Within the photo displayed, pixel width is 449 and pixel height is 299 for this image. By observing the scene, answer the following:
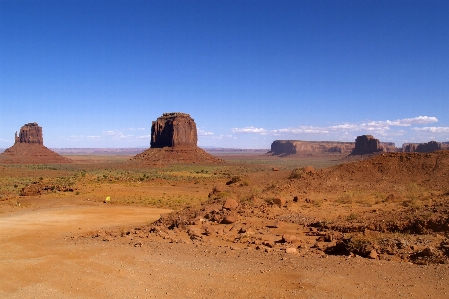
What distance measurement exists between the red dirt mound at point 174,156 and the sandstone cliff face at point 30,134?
44.4 m

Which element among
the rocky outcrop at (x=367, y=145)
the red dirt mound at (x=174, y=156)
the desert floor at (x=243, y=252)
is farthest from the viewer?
the rocky outcrop at (x=367, y=145)

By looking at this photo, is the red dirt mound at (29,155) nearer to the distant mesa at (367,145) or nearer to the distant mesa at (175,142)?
the distant mesa at (175,142)

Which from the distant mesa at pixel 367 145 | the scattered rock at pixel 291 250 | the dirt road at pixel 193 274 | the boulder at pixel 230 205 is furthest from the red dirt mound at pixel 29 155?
the scattered rock at pixel 291 250

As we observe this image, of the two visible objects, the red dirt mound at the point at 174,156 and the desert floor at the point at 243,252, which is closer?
the desert floor at the point at 243,252

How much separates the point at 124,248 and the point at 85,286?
2.98m

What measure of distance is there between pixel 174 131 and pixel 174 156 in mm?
12322

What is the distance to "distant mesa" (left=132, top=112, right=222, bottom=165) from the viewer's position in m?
98.6

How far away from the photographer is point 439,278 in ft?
25.8

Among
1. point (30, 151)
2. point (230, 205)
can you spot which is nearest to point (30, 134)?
point (30, 151)

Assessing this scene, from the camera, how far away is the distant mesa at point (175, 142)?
98562 millimetres

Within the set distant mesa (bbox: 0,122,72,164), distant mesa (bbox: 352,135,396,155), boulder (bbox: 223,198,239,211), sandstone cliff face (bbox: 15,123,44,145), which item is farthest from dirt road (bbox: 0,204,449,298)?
distant mesa (bbox: 352,135,396,155)

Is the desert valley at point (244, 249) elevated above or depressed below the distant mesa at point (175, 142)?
below

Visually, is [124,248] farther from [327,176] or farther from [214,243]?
[327,176]

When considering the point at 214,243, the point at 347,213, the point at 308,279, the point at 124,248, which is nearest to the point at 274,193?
the point at 347,213
